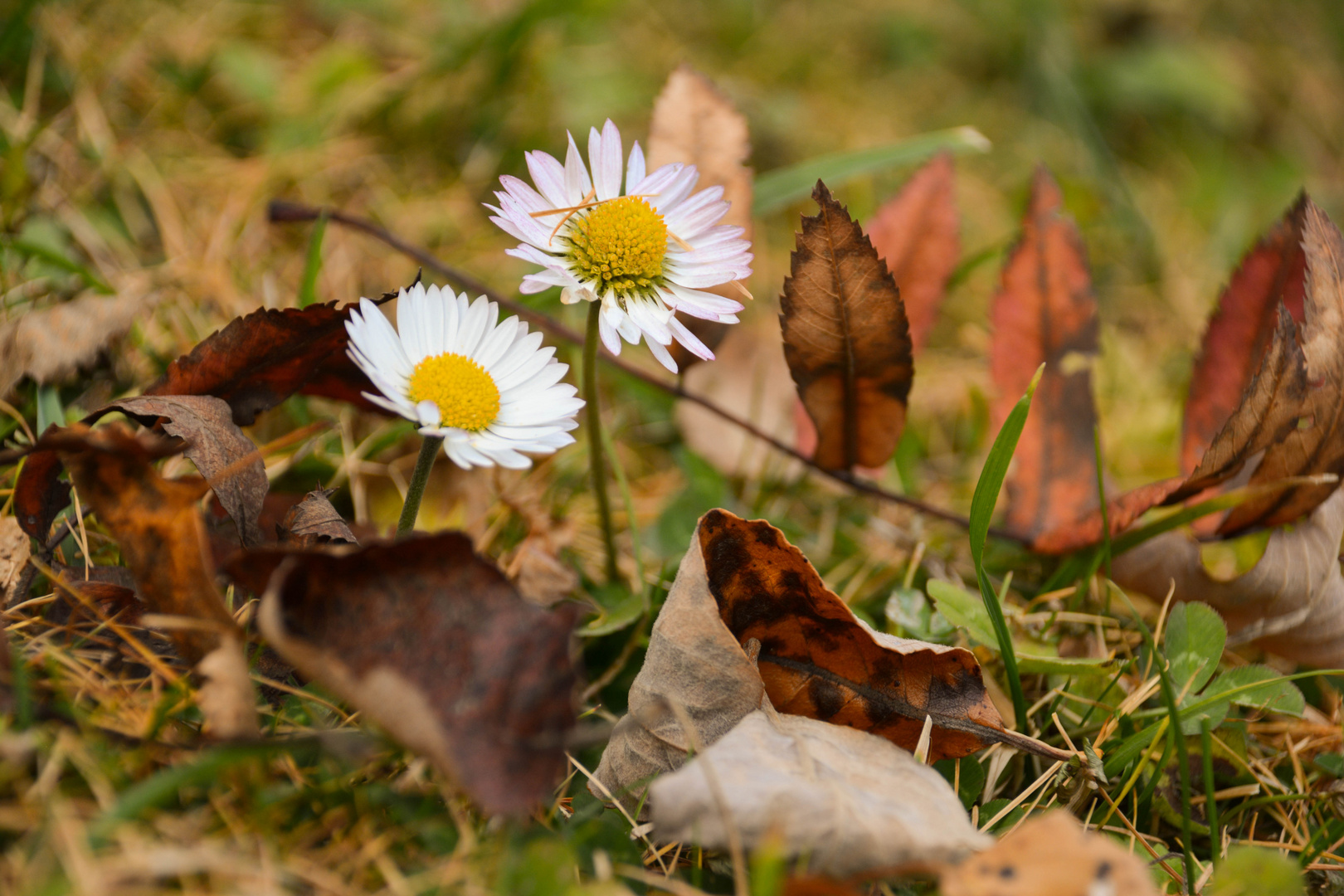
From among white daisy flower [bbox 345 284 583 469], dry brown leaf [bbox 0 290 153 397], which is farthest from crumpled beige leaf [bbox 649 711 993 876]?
dry brown leaf [bbox 0 290 153 397]

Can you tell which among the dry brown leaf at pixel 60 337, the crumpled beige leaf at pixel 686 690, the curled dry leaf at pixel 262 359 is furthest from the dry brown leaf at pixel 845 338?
the dry brown leaf at pixel 60 337

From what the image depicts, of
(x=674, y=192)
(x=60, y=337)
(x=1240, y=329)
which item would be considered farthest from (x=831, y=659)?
(x=60, y=337)

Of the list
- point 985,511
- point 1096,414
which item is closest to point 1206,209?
point 1096,414

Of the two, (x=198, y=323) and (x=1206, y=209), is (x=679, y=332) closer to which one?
(x=198, y=323)

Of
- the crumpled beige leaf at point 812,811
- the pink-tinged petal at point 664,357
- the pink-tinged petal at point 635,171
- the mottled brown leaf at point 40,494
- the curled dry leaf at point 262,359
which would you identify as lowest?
the crumpled beige leaf at point 812,811

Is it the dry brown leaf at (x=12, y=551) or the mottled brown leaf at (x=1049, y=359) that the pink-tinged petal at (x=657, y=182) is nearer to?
the mottled brown leaf at (x=1049, y=359)

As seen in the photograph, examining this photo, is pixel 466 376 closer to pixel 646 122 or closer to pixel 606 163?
pixel 606 163

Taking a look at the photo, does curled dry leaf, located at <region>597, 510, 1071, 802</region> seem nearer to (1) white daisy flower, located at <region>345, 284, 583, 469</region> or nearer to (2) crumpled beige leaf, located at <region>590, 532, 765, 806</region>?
(2) crumpled beige leaf, located at <region>590, 532, 765, 806</region>
